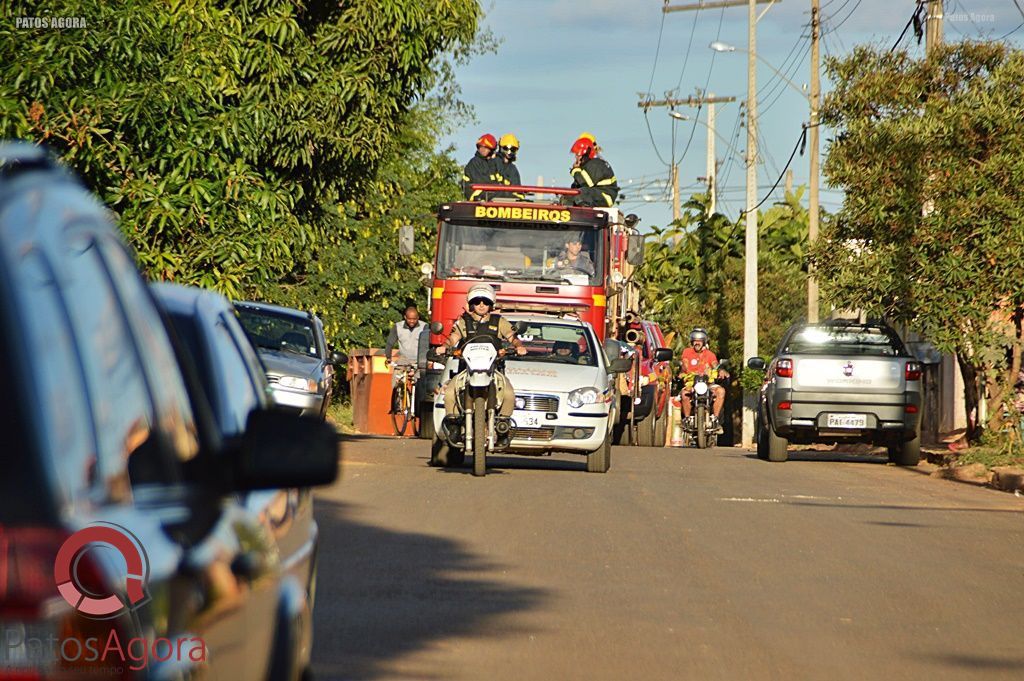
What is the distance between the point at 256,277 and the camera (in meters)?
19.2

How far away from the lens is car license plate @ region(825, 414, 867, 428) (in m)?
22.3

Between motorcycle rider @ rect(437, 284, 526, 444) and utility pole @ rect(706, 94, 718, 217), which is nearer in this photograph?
motorcycle rider @ rect(437, 284, 526, 444)

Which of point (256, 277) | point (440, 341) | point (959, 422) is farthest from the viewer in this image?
point (959, 422)

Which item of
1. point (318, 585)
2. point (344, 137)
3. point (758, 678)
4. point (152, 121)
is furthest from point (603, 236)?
point (758, 678)

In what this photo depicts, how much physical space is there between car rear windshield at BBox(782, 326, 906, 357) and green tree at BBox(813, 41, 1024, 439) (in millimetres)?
462

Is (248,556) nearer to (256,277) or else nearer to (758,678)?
(758,678)

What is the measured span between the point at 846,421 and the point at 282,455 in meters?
19.8

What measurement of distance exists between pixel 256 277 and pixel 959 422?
1807cm

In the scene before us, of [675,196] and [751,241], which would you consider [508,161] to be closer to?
[751,241]

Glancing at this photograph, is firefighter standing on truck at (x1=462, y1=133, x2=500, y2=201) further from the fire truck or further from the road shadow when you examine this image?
the road shadow

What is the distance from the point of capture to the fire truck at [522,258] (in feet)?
78.0

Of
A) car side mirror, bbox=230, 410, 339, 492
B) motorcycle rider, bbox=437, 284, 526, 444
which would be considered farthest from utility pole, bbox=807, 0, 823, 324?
car side mirror, bbox=230, 410, 339, 492
